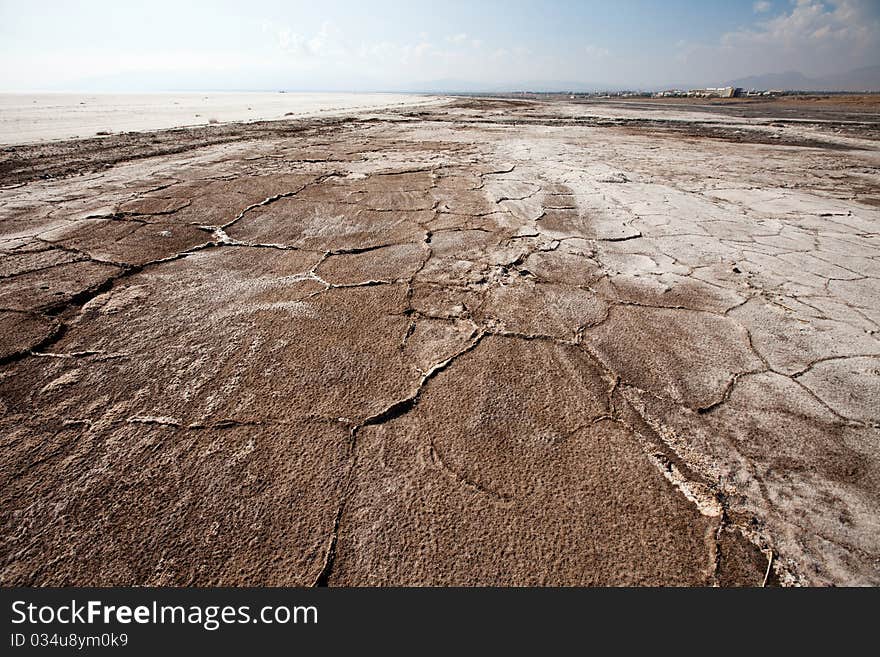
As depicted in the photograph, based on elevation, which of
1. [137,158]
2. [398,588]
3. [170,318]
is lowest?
[398,588]

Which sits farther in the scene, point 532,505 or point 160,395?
point 160,395

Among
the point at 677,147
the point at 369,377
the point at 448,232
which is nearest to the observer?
the point at 369,377

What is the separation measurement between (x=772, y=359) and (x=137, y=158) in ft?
24.1

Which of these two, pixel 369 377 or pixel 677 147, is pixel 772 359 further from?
pixel 677 147

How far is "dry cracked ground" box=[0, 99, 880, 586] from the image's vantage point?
99 cm

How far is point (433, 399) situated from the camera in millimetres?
1445

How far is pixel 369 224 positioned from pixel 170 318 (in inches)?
66.3

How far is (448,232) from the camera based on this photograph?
304 cm

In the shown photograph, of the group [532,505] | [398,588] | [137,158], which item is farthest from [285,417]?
[137,158]

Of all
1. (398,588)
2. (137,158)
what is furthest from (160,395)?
(137,158)

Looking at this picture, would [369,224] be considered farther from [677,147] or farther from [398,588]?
[677,147]

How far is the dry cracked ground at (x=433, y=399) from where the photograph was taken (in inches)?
38.9

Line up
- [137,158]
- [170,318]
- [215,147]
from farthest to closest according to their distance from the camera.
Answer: [215,147]
[137,158]
[170,318]

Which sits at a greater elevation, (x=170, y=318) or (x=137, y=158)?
(x=137, y=158)
